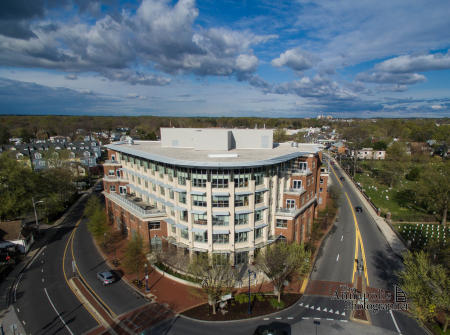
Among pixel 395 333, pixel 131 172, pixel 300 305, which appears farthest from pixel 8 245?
pixel 395 333

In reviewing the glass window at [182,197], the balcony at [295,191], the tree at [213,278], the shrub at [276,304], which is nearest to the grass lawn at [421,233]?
the balcony at [295,191]

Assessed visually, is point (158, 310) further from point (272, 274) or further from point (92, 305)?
point (272, 274)

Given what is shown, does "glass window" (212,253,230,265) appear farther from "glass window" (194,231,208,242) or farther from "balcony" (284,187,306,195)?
"balcony" (284,187,306,195)

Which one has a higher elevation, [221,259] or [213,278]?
[221,259]

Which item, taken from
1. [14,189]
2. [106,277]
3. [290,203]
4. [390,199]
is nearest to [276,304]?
[290,203]

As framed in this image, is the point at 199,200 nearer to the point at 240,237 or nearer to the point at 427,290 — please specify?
the point at 240,237

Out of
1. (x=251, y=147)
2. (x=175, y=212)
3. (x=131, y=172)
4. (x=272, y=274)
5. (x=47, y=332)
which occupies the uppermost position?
(x=251, y=147)

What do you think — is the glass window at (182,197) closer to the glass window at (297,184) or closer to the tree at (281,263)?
the tree at (281,263)
